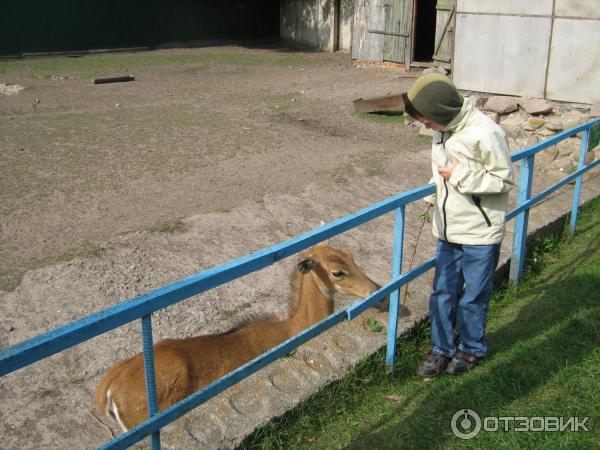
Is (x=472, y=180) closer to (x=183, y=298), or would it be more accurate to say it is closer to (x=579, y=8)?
(x=183, y=298)

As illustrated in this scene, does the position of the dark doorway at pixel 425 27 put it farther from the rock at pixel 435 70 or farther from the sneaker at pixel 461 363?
the sneaker at pixel 461 363

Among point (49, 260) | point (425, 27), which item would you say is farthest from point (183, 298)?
point (425, 27)

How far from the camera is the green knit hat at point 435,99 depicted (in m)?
3.30

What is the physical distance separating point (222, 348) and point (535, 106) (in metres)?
7.84

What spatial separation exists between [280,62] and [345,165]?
11.8 meters

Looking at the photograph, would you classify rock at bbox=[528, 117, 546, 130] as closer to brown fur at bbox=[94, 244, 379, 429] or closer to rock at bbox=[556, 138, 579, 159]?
rock at bbox=[556, 138, 579, 159]

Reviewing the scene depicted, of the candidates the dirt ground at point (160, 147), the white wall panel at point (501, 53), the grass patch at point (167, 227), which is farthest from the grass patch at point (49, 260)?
the white wall panel at point (501, 53)

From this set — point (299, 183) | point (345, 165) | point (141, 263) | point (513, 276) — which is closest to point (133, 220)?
point (141, 263)

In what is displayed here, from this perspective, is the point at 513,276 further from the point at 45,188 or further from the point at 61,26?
the point at 61,26

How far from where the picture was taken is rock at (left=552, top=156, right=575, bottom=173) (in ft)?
28.1

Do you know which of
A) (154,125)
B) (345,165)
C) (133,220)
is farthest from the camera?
(154,125)

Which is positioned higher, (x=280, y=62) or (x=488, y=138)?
(x=488, y=138)

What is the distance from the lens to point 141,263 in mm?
5457

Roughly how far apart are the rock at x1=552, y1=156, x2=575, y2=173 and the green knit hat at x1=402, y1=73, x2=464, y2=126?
19.2 feet
